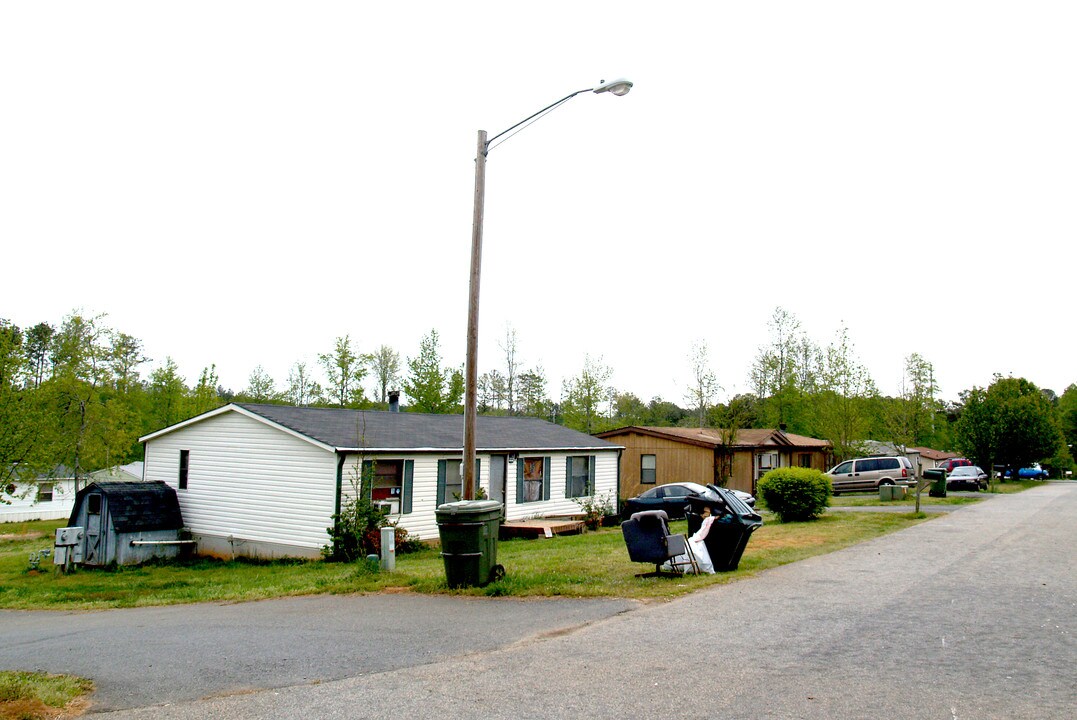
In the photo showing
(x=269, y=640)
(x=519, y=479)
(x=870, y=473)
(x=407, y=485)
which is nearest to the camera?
(x=269, y=640)

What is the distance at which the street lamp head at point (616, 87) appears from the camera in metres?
A: 11.4

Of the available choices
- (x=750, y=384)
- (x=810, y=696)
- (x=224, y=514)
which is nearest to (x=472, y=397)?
(x=810, y=696)

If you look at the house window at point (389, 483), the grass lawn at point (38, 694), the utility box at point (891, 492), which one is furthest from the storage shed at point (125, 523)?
the utility box at point (891, 492)

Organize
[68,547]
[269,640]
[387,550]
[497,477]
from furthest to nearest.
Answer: [497,477]
[68,547]
[387,550]
[269,640]

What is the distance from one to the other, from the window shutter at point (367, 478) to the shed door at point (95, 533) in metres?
6.83

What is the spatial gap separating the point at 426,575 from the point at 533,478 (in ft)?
41.4

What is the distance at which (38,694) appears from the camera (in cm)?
634

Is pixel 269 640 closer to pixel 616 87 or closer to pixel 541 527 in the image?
pixel 616 87

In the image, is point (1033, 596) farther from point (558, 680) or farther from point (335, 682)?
point (335, 682)

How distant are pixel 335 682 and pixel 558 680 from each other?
184 cm

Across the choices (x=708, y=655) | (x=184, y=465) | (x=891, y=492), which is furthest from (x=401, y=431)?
(x=891, y=492)

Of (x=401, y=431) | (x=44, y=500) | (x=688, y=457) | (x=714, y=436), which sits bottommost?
(x=44, y=500)

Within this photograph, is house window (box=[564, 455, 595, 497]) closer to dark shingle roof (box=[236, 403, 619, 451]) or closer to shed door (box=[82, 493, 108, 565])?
dark shingle roof (box=[236, 403, 619, 451])

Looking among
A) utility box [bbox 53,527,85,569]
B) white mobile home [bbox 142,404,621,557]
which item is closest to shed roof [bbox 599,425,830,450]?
white mobile home [bbox 142,404,621,557]
